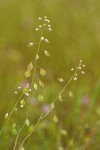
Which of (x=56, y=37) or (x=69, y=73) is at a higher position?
(x=56, y=37)

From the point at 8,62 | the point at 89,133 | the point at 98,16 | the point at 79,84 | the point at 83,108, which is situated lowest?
the point at 89,133

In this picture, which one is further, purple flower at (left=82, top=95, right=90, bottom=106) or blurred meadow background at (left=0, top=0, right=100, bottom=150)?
purple flower at (left=82, top=95, right=90, bottom=106)

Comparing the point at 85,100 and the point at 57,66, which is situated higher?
the point at 57,66

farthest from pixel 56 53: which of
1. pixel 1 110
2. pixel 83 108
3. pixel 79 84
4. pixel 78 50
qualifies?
pixel 1 110

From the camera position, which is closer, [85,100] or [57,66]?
[85,100]

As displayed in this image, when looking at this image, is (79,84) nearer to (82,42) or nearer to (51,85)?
(51,85)

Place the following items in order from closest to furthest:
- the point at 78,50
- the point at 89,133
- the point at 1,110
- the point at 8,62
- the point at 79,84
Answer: the point at 89,133 → the point at 1,110 → the point at 79,84 → the point at 8,62 → the point at 78,50

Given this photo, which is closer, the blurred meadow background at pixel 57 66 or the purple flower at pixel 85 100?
the blurred meadow background at pixel 57 66

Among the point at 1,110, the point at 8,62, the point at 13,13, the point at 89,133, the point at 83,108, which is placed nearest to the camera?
the point at 89,133
